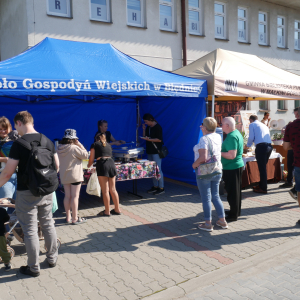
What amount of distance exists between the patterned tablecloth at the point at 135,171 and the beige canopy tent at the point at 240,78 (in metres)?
1.83

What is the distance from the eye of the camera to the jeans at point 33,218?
11.1 feet

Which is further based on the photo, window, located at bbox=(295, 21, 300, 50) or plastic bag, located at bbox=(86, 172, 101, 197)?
window, located at bbox=(295, 21, 300, 50)

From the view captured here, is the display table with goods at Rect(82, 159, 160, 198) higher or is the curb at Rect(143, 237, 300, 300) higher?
the display table with goods at Rect(82, 159, 160, 198)

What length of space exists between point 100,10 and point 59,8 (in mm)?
1424

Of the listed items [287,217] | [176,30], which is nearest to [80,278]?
[287,217]

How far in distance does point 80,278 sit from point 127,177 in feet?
9.23

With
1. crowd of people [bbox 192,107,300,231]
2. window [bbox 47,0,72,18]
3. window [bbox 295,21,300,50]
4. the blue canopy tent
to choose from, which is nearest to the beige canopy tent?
the blue canopy tent

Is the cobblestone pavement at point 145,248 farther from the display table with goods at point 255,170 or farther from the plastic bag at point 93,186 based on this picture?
the display table with goods at point 255,170

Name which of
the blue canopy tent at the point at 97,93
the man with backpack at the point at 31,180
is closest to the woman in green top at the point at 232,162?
the blue canopy tent at the point at 97,93

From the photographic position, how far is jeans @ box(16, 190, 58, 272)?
Answer: 11.1ft

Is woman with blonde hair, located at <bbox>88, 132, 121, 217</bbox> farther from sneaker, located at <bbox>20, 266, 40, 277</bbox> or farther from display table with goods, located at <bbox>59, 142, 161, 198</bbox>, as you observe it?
sneaker, located at <bbox>20, 266, 40, 277</bbox>

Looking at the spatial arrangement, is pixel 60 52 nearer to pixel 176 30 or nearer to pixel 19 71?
pixel 19 71

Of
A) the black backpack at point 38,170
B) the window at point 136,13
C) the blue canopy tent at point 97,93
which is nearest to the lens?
the black backpack at point 38,170

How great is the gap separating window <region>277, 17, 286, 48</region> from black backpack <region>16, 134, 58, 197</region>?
15792 mm
